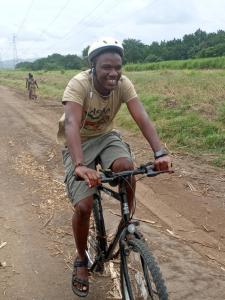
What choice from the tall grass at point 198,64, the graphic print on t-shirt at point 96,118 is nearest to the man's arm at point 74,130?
the graphic print on t-shirt at point 96,118

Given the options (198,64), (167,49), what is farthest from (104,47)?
(167,49)

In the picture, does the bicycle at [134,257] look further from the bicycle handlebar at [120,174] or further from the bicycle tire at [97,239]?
the bicycle tire at [97,239]

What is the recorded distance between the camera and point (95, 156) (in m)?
3.86

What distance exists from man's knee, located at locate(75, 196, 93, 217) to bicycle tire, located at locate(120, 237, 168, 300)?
46 centimetres

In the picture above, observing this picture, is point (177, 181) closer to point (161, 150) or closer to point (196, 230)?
point (196, 230)

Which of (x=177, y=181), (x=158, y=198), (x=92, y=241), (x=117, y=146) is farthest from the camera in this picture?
(x=177, y=181)

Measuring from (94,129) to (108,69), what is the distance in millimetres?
640

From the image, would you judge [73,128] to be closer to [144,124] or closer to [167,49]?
[144,124]

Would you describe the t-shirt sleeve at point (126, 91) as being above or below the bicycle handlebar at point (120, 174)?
above

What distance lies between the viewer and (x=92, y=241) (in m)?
4.13

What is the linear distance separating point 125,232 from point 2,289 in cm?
164

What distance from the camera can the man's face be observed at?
3.51 metres

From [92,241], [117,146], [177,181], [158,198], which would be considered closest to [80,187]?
[117,146]

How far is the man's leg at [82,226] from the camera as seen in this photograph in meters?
3.54
